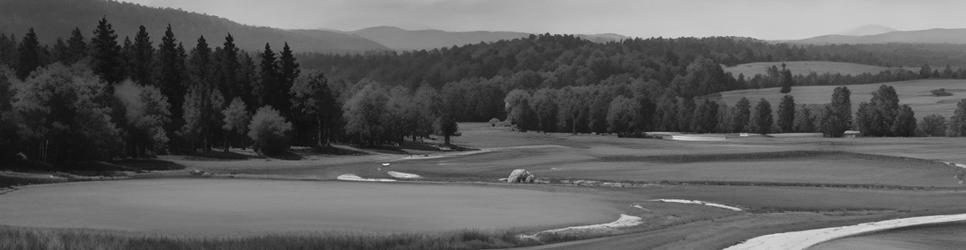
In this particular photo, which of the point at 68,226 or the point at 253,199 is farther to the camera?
the point at 253,199

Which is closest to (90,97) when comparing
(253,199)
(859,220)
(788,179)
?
A: (253,199)

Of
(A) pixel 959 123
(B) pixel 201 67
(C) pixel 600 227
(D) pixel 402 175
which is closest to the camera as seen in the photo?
(C) pixel 600 227

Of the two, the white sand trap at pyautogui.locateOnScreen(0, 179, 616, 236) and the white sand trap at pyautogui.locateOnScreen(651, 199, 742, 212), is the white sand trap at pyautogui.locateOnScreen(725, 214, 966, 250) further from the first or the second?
the white sand trap at pyautogui.locateOnScreen(651, 199, 742, 212)

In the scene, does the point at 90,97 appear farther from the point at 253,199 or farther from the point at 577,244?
the point at 577,244

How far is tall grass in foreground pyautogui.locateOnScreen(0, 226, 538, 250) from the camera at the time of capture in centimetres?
2616

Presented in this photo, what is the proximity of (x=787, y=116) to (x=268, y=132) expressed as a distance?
12584 centimetres

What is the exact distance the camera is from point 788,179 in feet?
240

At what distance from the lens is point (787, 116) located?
638 feet

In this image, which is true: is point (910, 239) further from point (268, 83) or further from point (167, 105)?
point (268, 83)

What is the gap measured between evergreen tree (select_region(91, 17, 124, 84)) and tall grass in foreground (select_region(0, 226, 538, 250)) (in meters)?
81.7

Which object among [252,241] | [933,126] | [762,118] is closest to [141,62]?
[252,241]

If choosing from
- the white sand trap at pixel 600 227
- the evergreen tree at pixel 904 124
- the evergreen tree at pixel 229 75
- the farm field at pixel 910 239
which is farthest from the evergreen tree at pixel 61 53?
the evergreen tree at pixel 904 124

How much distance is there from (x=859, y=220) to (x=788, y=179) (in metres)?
34.4

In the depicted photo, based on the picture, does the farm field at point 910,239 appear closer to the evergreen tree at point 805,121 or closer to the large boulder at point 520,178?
the large boulder at point 520,178
